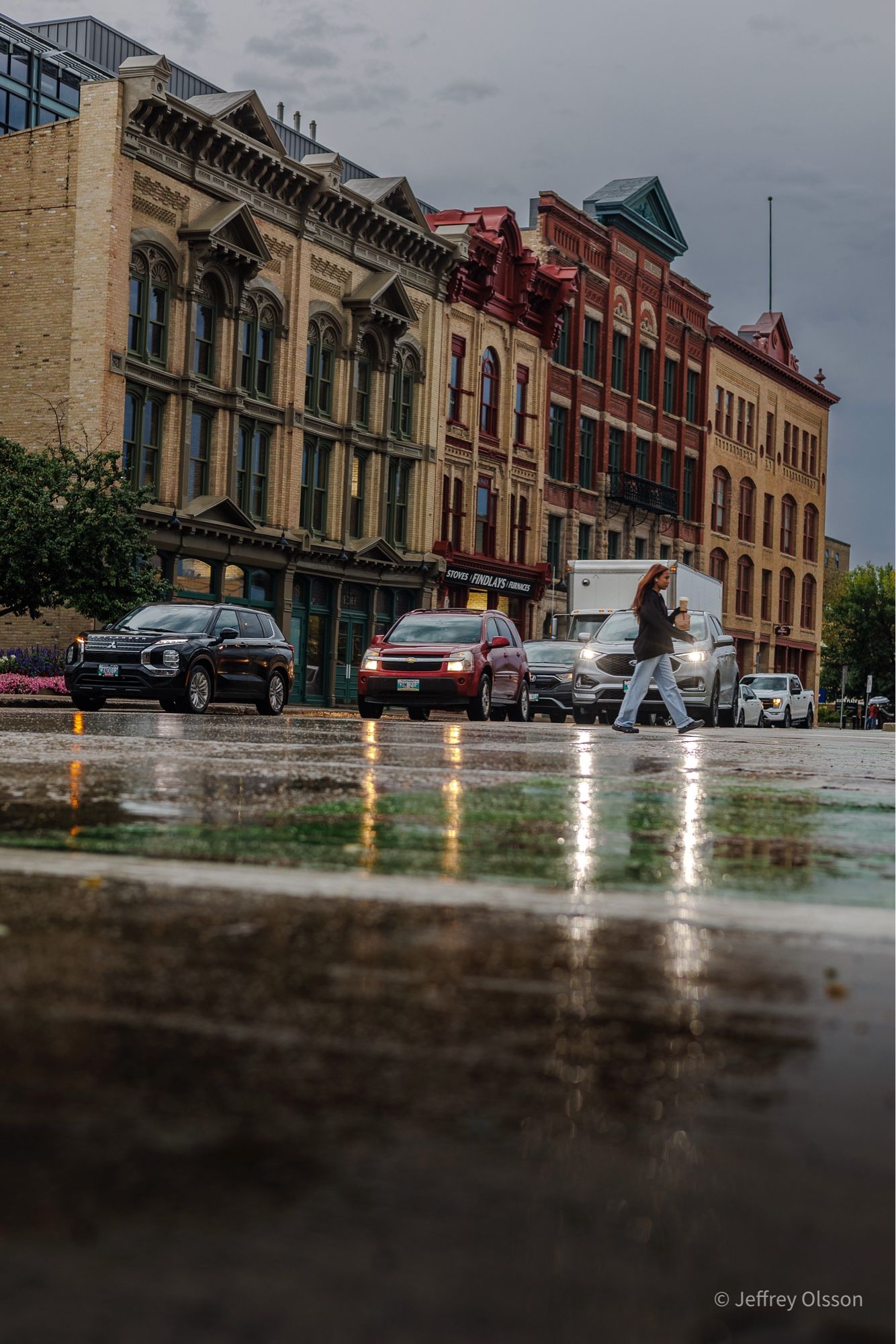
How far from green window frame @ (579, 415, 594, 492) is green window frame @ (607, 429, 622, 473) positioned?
1.18 metres

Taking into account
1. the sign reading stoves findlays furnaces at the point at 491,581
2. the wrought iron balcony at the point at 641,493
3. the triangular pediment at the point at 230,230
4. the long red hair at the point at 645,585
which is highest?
the triangular pediment at the point at 230,230

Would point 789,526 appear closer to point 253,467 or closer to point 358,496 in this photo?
point 358,496

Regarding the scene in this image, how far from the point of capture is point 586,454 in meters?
55.4

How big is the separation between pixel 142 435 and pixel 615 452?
26266 millimetres

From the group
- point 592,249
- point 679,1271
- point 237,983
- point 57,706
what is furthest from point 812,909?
point 592,249

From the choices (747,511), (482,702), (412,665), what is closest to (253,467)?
(412,665)

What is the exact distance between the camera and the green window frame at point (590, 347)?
5488 centimetres

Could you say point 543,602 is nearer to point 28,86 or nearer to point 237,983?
point 28,86

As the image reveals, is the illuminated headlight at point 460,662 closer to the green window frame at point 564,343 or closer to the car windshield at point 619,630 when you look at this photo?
the car windshield at point 619,630

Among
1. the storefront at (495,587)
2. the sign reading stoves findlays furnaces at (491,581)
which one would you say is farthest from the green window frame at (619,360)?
the sign reading stoves findlays furnaces at (491,581)

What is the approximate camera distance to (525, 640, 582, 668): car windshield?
109ft

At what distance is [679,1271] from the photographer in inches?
68.7

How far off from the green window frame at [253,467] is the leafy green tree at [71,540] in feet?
28.6

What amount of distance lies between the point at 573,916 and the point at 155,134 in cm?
3411
